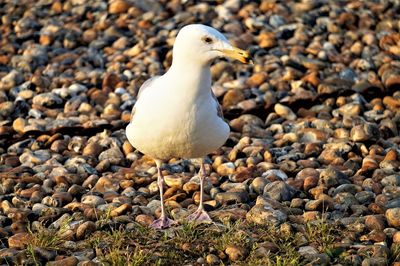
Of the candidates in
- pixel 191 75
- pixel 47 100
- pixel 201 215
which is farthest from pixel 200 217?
pixel 47 100

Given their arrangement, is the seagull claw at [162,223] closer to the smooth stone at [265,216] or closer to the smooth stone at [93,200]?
the smooth stone at [265,216]

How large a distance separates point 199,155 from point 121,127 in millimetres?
2671

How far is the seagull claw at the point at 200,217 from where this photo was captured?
6.20 metres

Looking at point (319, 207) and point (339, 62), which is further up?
point (319, 207)

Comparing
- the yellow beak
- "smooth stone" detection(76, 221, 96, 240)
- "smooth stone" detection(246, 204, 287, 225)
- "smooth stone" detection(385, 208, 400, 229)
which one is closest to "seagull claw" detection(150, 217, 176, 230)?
"smooth stone" detection(76, 221, 96, 240)

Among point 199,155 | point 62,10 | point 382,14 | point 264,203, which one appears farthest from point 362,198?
point 62,10

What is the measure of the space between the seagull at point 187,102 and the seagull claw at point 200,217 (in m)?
0.25

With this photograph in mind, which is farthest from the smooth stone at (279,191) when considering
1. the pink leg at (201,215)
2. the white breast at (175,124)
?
the white breast at (175,124)

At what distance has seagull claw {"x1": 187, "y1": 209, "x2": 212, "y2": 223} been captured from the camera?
6.20 meters

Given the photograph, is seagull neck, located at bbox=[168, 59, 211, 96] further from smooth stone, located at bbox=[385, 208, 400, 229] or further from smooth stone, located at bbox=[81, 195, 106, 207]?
smooth stone, located at bbox=[385, 208, 400, 229]

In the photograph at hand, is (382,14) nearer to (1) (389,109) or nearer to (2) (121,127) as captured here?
(1) (389,109)

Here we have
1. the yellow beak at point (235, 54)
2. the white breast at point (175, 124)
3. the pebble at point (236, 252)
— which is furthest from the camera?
the white breast at point (175, 124)

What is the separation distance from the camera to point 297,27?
36.5 ft

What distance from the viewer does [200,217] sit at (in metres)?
6.27
